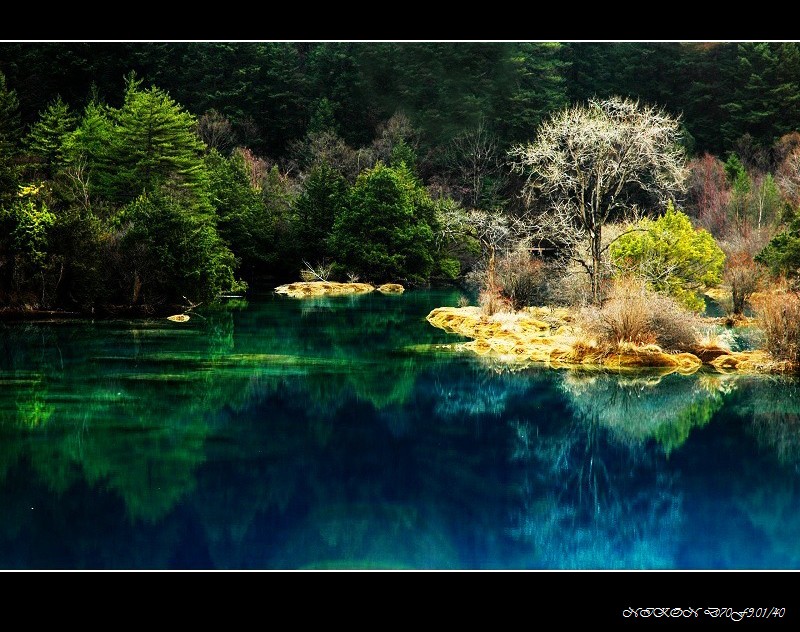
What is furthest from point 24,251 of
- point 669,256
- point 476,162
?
point 476,162

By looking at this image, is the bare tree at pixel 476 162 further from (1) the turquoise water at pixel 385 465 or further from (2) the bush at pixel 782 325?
(2) the bush at pixel 782 325

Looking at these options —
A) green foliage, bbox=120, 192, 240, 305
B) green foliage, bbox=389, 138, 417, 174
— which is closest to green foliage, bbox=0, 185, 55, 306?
green foliage, bbox=120, 192, 240, 305

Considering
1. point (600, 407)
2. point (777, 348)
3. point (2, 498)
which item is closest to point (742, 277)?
point (777, 348)

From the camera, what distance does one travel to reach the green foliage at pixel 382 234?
4106cm

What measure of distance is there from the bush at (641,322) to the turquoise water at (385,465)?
1.75 m

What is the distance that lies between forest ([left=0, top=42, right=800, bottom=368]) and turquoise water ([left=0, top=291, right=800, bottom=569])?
4384mm

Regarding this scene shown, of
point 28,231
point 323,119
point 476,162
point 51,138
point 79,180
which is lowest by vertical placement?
point 28,231

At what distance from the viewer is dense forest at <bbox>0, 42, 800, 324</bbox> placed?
2680 cm

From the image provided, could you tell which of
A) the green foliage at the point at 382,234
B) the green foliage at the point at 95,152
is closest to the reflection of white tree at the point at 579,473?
the green foliage at the point at 95,152

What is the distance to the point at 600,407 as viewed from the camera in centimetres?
1386

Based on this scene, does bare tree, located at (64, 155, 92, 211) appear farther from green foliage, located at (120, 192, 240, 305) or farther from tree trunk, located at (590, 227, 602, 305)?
tree trunk, located at (590, 227, 602, 305)

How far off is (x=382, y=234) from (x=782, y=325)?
86.4ft

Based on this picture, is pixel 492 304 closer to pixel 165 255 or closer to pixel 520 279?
pixel 520 279

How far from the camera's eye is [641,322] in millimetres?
17953
